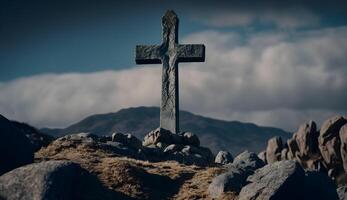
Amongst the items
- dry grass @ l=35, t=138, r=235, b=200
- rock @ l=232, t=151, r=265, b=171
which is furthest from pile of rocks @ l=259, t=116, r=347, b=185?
dry grass @ l=35, t=138, r=235, b=200

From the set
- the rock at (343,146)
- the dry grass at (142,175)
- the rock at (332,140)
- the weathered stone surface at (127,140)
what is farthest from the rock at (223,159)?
the rock at (332,140)

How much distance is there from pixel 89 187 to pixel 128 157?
17.1ft

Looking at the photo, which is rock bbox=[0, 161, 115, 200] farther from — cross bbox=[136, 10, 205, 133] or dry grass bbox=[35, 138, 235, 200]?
cross bbox=[136, 10, 205, 133]

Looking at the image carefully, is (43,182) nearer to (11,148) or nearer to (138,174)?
(11,148)

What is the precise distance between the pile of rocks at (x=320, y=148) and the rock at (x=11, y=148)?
35.7 metres

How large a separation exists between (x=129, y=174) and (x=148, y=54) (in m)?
13.8

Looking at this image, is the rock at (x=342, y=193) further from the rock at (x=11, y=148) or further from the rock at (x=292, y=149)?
the rock at (x=292, y=149)

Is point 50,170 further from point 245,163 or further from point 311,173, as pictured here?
point 245,163

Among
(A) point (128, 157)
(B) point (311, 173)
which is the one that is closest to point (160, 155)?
(A) point (128, 157)

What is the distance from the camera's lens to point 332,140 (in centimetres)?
5409

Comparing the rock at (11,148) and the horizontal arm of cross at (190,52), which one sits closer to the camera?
the rock at (11,148)

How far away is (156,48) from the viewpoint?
3412 cm

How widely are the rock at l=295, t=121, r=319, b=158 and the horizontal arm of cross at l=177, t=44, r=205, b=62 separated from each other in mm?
24843

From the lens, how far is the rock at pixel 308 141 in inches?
2202
